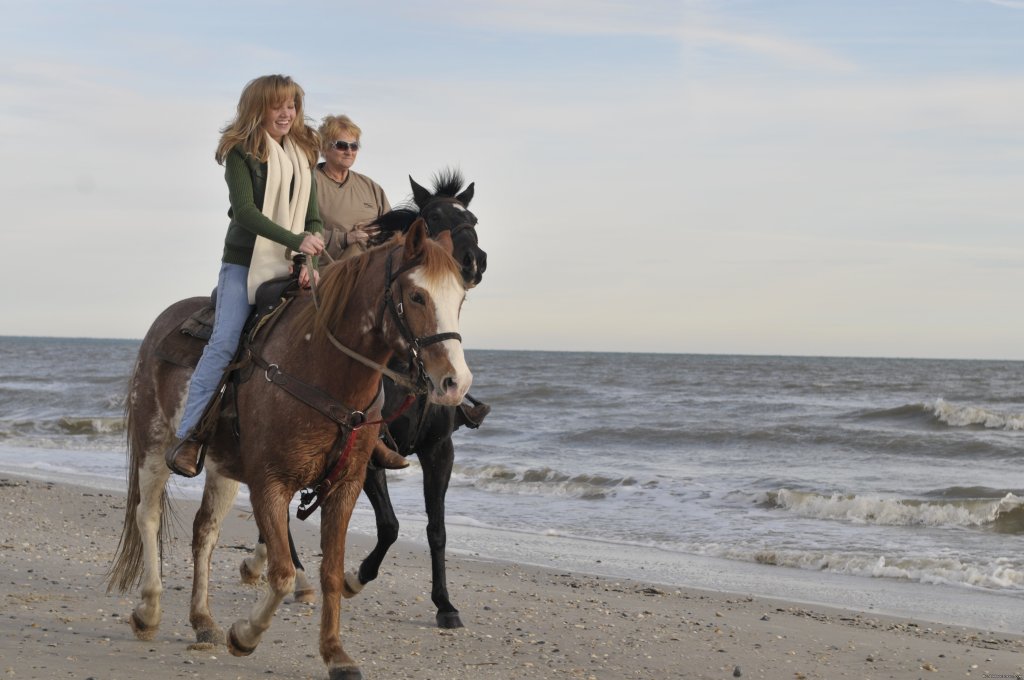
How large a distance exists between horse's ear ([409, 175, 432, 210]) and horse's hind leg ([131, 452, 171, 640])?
74.4 inches

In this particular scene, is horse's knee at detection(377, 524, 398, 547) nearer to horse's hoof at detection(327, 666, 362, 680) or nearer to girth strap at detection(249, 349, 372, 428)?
horse's hoof at detection(327, 666, 362, 680)

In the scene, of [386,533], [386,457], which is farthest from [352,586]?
[386,457]

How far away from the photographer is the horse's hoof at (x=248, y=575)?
6.82 metres

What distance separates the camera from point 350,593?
6.15m

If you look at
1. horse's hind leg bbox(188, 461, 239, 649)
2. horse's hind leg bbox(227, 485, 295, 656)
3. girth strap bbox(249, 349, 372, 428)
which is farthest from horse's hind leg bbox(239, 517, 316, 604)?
girth strap bbox(249, 349, 372, 428)

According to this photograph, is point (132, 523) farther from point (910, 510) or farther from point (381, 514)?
point (910, 510)

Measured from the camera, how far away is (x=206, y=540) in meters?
5.47

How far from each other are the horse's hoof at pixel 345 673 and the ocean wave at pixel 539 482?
1024 cm

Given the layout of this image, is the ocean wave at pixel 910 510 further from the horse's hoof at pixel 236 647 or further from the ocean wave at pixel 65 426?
the ocean wave at pixel 65 426

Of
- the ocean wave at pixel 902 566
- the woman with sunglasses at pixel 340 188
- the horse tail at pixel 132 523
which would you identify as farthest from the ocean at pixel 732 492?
the horse tail at pixel 132 523

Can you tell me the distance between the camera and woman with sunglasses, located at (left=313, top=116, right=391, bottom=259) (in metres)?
6.19

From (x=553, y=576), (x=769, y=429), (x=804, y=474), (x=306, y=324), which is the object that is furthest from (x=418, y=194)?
(x=769, y=429)

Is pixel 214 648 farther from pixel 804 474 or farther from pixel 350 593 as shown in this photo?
pixel 804 474

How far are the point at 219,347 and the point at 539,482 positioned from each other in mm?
11234
